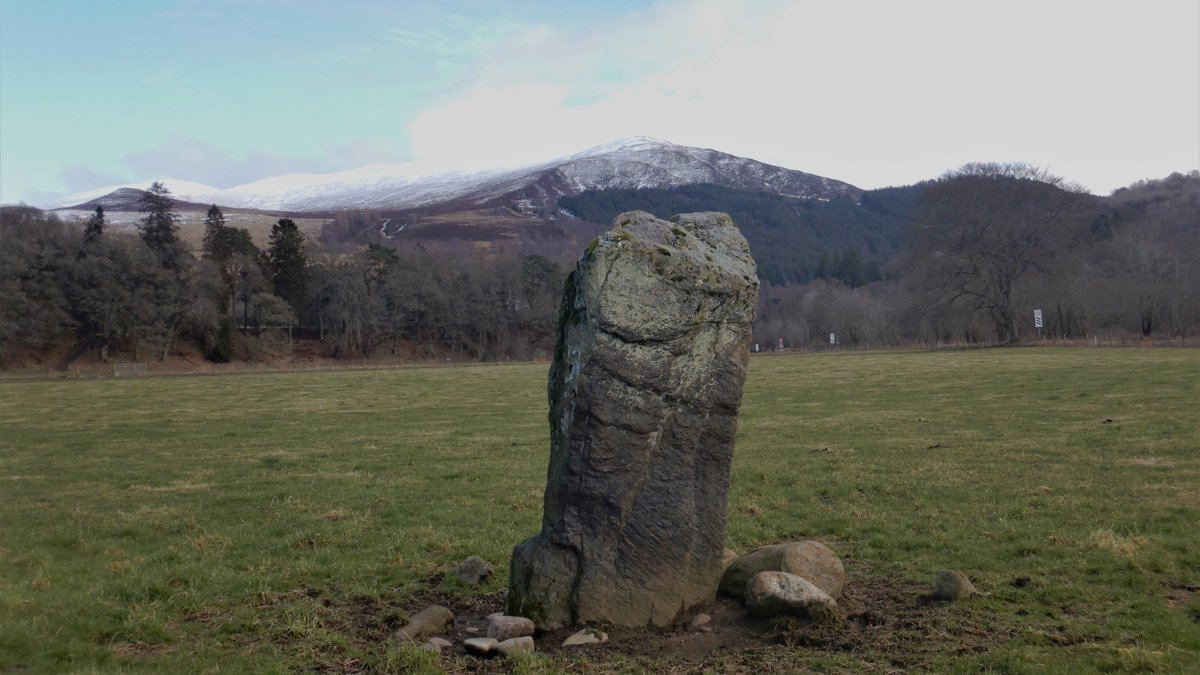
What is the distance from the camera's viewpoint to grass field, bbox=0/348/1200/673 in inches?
296

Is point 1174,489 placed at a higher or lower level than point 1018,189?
lower

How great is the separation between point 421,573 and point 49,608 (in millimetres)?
3820

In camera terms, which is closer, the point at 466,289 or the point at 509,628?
the point at 509,628

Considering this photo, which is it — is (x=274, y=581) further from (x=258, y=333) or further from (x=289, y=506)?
(x=258, y=333)

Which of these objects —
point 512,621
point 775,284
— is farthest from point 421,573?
point 775,284

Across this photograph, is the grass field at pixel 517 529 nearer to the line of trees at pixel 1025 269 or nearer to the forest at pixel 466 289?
the line of trees at pixel 1025 269

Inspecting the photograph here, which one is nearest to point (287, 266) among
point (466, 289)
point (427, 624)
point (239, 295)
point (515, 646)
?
point (239, 295)

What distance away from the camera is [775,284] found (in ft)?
653

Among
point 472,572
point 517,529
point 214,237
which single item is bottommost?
point 517,529

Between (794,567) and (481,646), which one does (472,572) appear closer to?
(481,646)

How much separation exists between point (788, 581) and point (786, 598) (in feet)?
0.62

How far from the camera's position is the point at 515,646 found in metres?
7.45

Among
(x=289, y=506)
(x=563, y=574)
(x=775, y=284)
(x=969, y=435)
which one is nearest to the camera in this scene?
(x=563, y=574)

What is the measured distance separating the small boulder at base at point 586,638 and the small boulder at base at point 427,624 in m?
1.30
